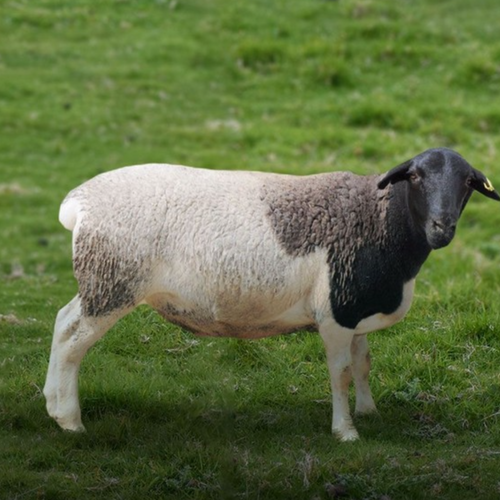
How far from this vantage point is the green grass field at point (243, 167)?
6.38 metres

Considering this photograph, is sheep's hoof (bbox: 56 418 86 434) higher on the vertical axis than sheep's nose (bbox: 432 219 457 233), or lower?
lower

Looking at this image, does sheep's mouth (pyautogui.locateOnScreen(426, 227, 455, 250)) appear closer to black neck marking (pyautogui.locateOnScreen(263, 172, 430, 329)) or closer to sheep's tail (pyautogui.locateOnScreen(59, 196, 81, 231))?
black neck marking (pyautogui.locateOnScreen(263, 172, 430, 329))

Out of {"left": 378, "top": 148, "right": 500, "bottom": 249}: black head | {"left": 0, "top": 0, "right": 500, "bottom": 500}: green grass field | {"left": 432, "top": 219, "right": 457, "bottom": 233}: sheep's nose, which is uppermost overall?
{"left": 378, "top": 148, "right": 500, "bottom": 249}: black head

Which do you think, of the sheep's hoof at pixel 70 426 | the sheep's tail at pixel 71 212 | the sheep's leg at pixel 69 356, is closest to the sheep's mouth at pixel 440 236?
the sheep's leg at pixel 69 356

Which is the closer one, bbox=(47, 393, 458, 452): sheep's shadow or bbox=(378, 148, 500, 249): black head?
bbox=(378, 148, 500, 249): black head

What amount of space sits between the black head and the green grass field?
142 cm

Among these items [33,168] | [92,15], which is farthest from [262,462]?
[92,15]

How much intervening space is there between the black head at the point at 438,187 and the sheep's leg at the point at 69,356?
6.55ft

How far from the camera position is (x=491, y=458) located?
6520 millimetres

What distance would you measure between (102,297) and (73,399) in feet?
2.38

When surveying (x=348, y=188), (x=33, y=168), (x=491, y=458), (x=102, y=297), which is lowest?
(x=33, y=168)

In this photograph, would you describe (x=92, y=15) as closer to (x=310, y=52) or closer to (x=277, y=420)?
(x=310, y=52)

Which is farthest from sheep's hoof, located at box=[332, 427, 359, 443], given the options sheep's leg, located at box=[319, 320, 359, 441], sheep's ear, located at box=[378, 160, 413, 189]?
sheep's ear, located at box=[378, 160, 413, 189]

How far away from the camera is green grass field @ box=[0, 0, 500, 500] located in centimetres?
638
